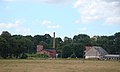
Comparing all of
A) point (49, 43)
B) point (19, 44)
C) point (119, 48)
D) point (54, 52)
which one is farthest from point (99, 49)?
point (49, 43)

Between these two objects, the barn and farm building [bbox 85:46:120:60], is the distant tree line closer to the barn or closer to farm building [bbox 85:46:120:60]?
the barn

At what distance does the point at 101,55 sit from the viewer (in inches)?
5477

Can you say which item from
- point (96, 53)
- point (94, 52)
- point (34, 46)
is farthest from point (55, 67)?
point (34, 46)

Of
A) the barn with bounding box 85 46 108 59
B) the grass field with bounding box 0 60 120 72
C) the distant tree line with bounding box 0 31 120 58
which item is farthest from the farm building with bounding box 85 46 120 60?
the grass field with bounding box 0 60 120 72

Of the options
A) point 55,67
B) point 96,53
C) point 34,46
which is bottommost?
point 55,67

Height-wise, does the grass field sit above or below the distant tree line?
below

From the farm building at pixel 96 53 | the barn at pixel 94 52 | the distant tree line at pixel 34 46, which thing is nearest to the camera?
the distant tree line at pixel 34 46

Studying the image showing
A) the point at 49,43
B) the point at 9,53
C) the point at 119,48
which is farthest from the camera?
the point at 49,43

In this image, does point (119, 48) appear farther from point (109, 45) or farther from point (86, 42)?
point (86, 42)

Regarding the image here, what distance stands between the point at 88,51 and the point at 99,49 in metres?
5.72

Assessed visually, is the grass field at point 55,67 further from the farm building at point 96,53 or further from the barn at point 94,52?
the barn at point 94,52

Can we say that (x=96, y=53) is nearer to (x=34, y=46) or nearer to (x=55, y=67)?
(x=34, y=46)

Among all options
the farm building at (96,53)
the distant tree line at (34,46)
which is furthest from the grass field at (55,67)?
the farm building at (96,53)

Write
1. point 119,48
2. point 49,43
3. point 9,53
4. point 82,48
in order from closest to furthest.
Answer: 1. point 9,53
2. point 82,48
3. point 119,48
4. point 49,43
